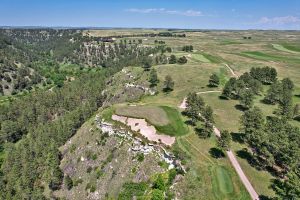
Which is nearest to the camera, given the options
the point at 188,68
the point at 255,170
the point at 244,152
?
the point at 255,170

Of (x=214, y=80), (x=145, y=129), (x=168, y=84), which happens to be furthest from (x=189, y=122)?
(x=214, y=80)

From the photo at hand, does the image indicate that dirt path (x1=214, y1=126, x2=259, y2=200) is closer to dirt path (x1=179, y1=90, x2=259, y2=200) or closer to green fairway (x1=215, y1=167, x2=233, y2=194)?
dirt path (x1=179, y1=90, x2=259, y2=200)

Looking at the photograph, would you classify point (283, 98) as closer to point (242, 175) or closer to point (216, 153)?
point (216, 153)

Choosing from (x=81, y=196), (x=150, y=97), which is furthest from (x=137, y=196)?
(x=150, y=97)

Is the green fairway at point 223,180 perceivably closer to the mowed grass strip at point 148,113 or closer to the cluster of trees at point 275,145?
the cluster of trees at point 275,145

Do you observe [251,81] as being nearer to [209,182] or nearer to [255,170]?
[255,170]

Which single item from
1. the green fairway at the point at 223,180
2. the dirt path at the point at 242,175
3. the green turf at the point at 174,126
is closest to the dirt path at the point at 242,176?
the dirt path at the point at 242,175

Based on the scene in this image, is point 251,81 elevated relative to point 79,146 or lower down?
elevated
